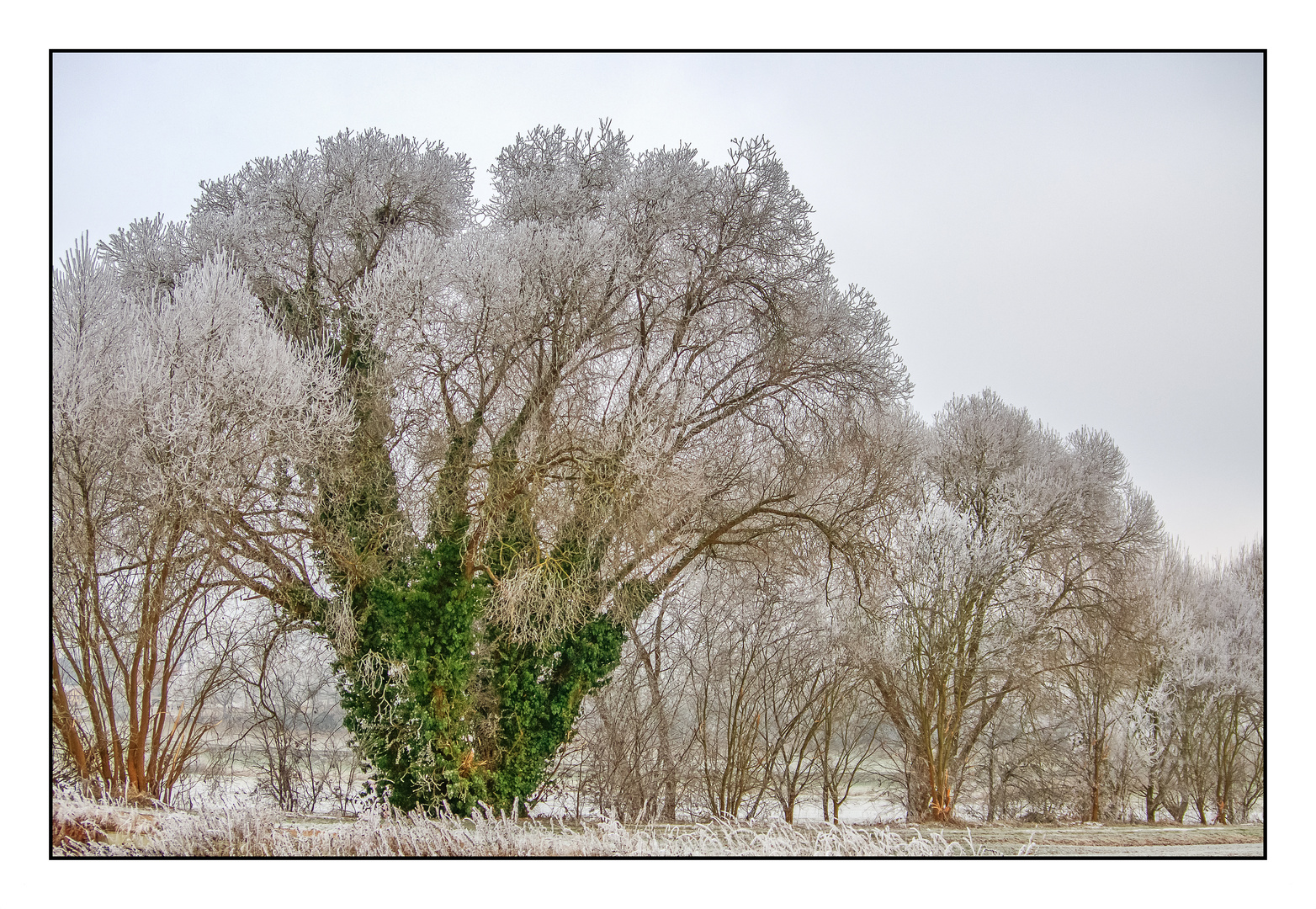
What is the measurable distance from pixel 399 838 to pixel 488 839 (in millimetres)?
664

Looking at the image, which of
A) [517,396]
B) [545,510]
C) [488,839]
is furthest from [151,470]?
[488,839]

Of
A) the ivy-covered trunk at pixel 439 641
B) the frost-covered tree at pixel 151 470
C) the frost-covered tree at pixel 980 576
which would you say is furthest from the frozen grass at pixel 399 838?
the frost-covered tree at pixel 980 576

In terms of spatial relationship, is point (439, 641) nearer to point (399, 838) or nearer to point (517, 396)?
point (399, 838)

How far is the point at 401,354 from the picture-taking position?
7.00 meters

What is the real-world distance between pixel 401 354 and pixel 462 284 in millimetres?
775

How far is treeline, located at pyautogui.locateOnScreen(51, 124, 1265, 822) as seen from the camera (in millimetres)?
6570

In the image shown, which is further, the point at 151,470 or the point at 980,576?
the point at 980,576

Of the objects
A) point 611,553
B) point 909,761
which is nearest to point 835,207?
point 611,553

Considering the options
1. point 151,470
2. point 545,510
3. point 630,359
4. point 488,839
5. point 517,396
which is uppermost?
point 630,359

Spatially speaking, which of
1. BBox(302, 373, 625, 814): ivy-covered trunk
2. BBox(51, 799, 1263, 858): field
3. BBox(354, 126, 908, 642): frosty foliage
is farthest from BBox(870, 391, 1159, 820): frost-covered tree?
BBox(302, 373, 625, 814): ivy-covered trunk

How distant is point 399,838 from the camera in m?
6.37

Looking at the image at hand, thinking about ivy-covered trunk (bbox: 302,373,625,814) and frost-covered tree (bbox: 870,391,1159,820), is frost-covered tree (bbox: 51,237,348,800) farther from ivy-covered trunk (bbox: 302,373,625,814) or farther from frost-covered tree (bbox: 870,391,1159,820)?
frost-covered tree (bbox: 870,391,1159,820)

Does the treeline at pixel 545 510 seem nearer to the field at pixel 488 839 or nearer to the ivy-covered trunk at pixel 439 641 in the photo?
the ivy-covered trunk at pixel 439 641
